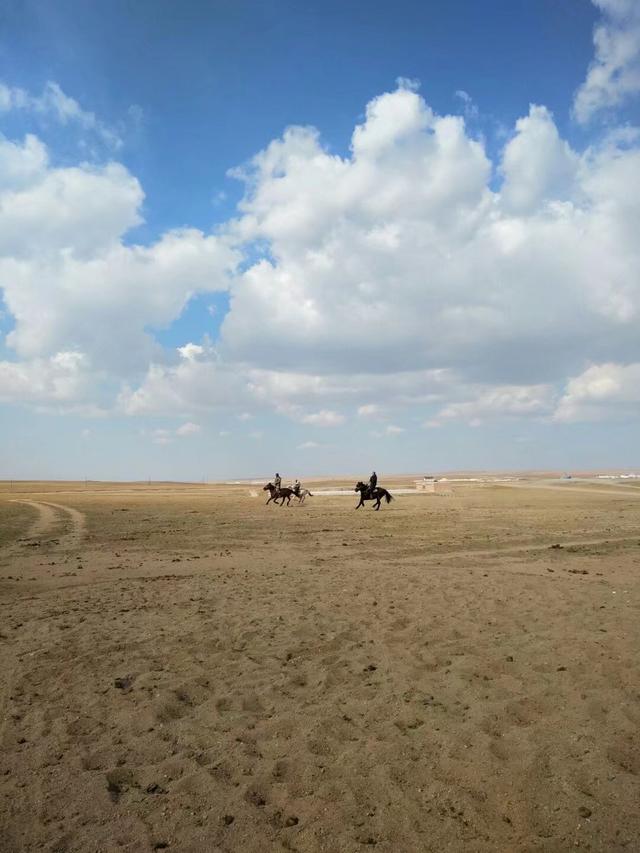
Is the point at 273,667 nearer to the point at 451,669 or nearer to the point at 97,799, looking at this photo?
the point at 451,669

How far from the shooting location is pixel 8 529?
93.7 ft

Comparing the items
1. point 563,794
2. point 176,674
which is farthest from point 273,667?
point 563,794

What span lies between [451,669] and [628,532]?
68.1ft

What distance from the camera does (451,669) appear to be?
8117 mm

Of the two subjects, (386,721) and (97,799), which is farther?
(386,721)

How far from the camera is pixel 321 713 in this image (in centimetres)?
680

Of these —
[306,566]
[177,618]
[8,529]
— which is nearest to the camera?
[177,618]

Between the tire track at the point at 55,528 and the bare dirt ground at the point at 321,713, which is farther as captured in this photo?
the tire track at the point at 55,528

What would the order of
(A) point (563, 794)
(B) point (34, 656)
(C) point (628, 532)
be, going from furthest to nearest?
(C) point (628, 532) < (B) point (34, 656) < (A) point (563, 794)

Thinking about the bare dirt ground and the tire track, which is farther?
the tire track

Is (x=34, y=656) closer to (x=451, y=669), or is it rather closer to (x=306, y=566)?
(x=451, y=669)

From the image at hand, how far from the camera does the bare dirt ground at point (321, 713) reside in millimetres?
4785

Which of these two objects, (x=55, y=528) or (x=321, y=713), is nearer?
(x=321, y=713)

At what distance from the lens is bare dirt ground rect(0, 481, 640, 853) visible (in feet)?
15.7
